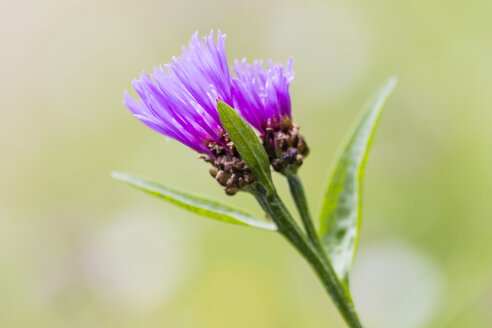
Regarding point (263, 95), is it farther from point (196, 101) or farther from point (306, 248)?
point (306, 248)

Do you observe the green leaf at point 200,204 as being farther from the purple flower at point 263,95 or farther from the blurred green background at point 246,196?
the blurred green background at point 246,196

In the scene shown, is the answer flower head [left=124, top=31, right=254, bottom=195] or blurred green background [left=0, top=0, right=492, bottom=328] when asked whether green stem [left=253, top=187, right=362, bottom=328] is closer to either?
flower head [left=124, top=31, right=254, bottom=195]

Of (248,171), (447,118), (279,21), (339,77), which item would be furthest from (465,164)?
(248,171)

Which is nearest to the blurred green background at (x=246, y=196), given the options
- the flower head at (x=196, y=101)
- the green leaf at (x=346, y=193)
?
the green leaf at (x=346, y=193)

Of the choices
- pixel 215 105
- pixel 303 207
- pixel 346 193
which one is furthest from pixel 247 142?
pixel 346 193

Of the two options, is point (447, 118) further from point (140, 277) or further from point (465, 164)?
point (140, 277)
